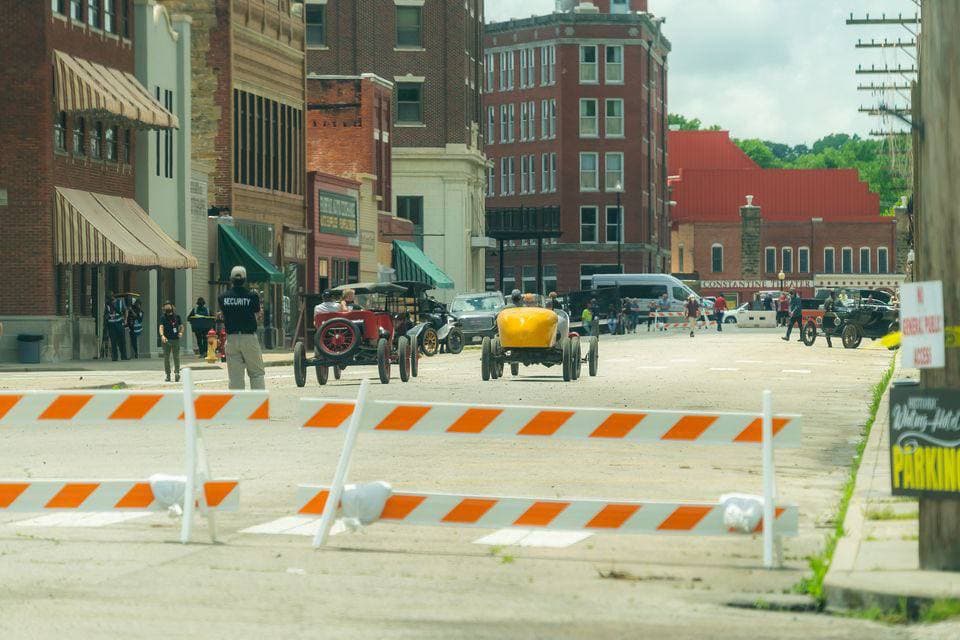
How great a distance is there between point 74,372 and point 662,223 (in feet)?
294

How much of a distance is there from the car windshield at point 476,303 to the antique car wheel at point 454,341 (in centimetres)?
546

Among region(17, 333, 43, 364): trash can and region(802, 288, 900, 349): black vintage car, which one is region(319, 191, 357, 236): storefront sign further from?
region(17, 333, 43, 364): trash can

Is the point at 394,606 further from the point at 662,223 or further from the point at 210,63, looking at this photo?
the point at 662,223

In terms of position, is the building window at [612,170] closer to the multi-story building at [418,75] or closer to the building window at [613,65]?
the building window at [613,65]

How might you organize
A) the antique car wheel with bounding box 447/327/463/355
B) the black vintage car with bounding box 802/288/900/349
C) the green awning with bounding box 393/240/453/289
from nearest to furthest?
the antique car wheel with bounding box 447/327/463/355, the black vintage car with bounding box 802/288/900/349, the green awning with bounding box 393/240/453/289

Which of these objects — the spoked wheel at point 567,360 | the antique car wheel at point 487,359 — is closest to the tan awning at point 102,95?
the antique car wheel at point 487,359

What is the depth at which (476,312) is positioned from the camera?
5594cm

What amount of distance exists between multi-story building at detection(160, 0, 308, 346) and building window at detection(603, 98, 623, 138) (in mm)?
54831

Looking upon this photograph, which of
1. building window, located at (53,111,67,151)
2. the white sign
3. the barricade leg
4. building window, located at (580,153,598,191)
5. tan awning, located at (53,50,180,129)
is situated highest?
building window, located at (580,153,598,191)

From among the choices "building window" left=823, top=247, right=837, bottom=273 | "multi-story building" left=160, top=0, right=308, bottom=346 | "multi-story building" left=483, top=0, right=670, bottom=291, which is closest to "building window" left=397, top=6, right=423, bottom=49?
"multi-story building" left=160, top=0, right=308, bottom=346

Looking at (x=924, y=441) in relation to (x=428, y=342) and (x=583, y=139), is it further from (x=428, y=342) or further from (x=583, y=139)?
(x=583, y=139)

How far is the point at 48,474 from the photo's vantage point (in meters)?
15.2

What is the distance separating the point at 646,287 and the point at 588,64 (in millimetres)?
23429

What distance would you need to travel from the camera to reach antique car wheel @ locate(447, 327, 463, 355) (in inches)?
1978
